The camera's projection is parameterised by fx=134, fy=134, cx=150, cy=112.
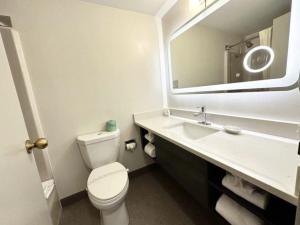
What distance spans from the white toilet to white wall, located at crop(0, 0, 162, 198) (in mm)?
202

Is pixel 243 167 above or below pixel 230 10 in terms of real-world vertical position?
below

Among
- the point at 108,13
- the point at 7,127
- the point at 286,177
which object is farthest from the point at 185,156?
the point at 108,13

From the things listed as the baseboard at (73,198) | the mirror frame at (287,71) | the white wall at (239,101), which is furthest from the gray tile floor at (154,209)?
the mirror frame at (287,71)

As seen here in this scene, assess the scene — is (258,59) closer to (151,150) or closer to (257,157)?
(257,157)

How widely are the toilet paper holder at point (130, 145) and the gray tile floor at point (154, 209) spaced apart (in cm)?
46

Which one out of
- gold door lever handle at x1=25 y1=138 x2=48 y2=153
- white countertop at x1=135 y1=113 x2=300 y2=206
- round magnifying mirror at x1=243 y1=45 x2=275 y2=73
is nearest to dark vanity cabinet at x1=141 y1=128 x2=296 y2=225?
white countertop at x1=135 y1=113 x2=300 y2=206

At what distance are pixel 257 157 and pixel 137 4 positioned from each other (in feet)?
5.90

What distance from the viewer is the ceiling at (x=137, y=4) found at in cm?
143

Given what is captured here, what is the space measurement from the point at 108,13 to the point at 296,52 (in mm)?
1675

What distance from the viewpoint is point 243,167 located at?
24.5 inches

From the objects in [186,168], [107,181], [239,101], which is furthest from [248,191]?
[107,181]

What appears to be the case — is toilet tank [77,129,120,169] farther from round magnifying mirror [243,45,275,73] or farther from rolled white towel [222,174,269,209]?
round magnifying mirror [243,45,275,73]

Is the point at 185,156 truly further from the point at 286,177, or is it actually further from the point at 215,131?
the point at 286,177

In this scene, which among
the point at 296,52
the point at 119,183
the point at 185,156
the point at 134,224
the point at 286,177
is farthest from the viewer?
the point at 134,224
